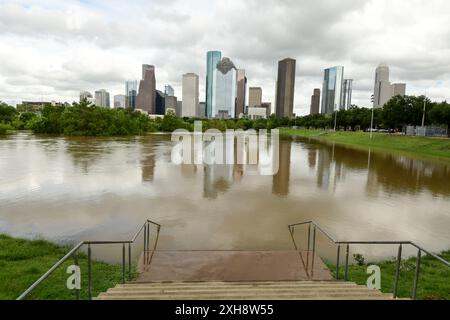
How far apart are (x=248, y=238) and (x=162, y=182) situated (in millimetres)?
9721

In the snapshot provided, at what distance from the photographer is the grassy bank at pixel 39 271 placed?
573 cm

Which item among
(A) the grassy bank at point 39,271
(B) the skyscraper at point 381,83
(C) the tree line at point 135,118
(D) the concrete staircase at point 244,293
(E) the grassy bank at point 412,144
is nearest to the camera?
(D) the concrete staircase at point 244,293

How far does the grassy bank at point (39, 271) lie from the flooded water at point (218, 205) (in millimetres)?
933

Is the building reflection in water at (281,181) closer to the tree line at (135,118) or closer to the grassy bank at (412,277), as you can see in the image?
the grassy bank at (412,277)

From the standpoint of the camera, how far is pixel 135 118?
295ft

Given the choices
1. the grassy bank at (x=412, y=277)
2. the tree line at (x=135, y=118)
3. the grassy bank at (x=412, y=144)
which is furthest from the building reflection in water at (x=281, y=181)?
the tree line at (x=135, y=118)

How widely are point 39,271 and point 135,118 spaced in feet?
286

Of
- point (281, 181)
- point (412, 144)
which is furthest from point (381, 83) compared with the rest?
point (281, 181)

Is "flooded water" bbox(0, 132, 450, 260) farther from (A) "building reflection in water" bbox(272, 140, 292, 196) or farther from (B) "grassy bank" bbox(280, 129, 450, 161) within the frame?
(B) "grassy bank" bbox(280, 129, 450, 161)

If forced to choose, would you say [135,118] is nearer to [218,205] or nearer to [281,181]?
[281,181]

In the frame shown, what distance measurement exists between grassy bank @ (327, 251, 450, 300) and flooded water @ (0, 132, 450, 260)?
3.36 ft

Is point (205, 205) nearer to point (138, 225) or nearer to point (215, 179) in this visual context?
point (138, 225)

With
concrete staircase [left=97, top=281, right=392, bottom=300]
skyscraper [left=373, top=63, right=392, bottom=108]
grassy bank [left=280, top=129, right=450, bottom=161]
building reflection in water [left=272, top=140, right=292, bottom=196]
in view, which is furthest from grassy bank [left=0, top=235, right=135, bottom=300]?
skyscraper [left=373, top=63, right=392, bottom=108]

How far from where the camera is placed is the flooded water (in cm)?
981
